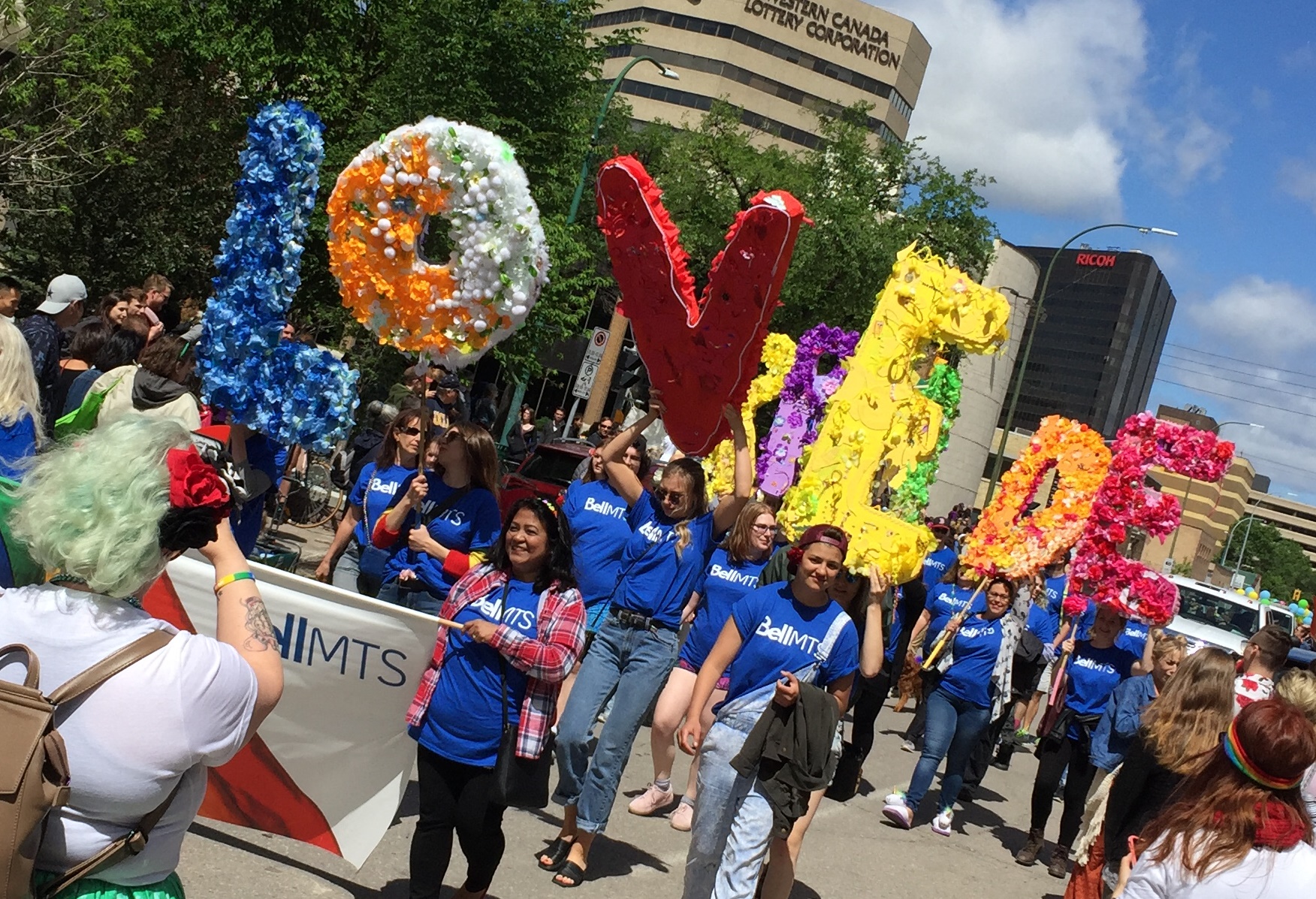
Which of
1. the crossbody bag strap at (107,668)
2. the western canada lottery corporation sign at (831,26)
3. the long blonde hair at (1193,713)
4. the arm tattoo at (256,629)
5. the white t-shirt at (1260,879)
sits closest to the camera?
the crossbody bag strap at (107,668)

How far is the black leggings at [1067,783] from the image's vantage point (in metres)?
8.18

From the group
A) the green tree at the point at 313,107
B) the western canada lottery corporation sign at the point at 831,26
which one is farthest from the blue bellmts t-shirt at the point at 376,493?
the western canada lottery corporation sign at the point at 831,26

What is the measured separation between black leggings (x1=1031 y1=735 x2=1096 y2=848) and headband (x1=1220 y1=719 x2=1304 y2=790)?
485 centimetres

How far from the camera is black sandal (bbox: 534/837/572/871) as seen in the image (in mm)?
5859

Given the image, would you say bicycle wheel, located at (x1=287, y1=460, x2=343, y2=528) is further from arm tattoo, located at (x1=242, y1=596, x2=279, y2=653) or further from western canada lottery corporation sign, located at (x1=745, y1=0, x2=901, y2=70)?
western canada lottery corporation sign, located at (x1=745, y1=0, x2=901, y2=70)

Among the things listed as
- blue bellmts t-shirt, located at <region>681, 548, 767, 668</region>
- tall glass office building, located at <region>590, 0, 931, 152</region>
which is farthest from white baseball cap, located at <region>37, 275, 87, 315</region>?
tall glass office building, located at <region>590, 0, 931, 152</region>

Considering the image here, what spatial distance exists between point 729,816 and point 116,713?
3113mm

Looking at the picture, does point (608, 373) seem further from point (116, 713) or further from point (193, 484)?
point (116, 713)

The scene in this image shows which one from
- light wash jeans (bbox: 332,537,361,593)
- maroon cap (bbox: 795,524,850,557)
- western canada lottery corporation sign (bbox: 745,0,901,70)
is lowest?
light wash jeans (bbox: 332,537,361,593)

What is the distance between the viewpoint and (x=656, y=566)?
6.56 m

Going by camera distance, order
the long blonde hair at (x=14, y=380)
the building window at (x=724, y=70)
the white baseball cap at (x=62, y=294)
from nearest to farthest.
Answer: the long blonde hair at (x=14, y=380) < the white baseball cap at (x=62, y=294) < the building window at (x=724, y=70)

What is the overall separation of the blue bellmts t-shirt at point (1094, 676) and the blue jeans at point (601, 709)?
3165mm

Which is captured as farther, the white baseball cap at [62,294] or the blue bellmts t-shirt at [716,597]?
the white baseball cap at [62,294]

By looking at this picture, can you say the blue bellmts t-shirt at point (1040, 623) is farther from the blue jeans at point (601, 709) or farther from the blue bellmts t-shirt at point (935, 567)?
the blue jeans at point (601, 709)
